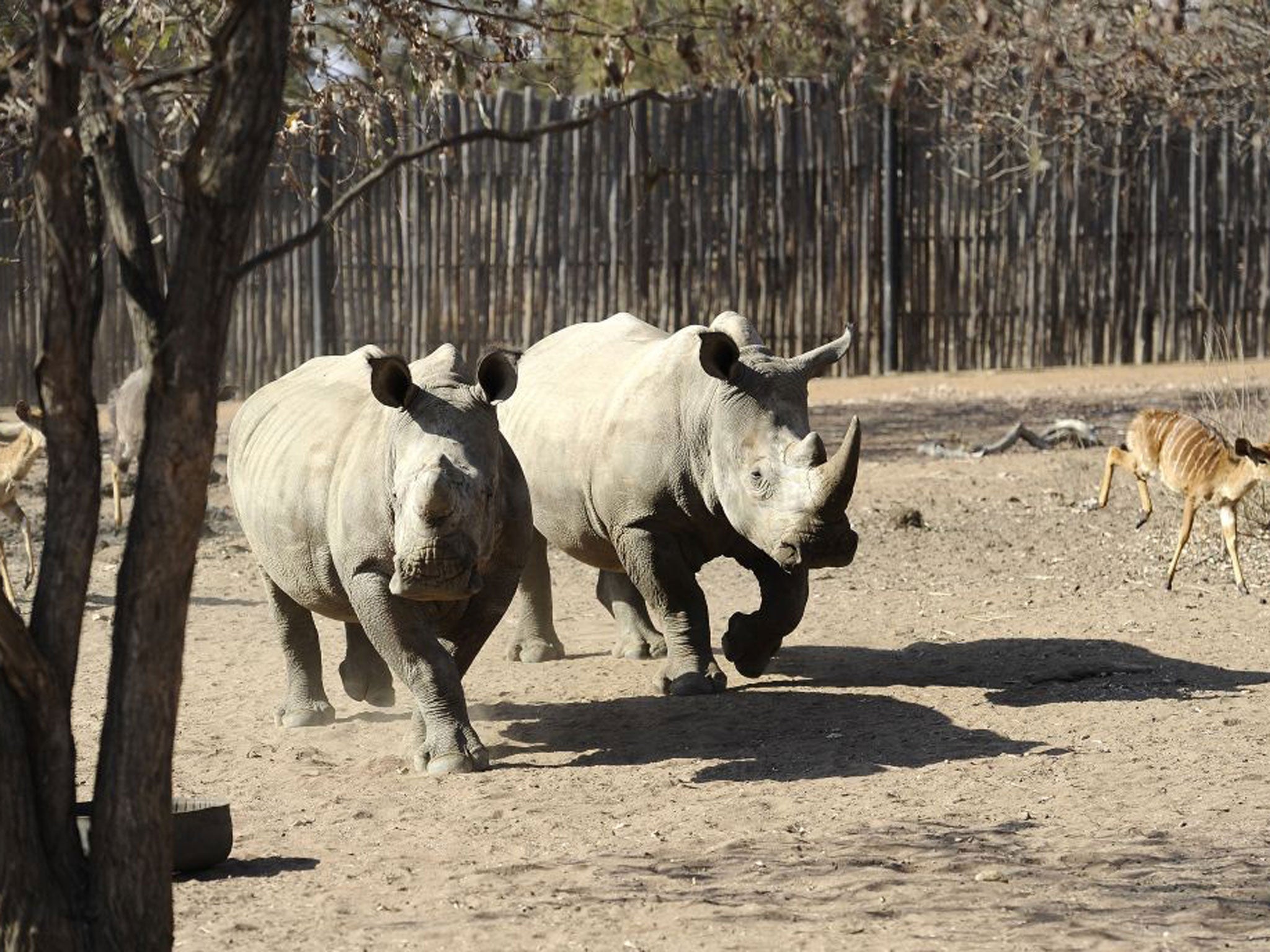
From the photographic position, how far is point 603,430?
8.45 meters

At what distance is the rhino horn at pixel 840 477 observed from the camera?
7.08m

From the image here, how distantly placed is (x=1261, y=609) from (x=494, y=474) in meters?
4.32

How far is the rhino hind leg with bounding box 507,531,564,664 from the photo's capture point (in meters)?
9.16

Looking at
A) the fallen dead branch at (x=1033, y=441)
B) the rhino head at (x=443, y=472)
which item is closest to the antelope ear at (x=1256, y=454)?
the rhino head at (x=443, y=472)

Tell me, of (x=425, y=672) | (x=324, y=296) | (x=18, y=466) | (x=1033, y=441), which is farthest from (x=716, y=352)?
(x=324, y=296)

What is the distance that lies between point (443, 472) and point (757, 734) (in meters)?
1.74

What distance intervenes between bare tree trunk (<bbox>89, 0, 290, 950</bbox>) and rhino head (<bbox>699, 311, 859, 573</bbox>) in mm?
3217

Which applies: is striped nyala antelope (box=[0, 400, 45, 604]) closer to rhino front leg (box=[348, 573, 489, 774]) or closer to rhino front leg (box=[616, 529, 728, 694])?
rhino front leg (box=[616, 529, 728, 694])

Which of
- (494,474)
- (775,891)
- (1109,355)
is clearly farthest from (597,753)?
(1109,355)

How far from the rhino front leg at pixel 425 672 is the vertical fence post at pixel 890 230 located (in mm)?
12711

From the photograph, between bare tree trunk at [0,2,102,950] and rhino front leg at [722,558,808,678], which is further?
rhino front leg at [722,558,808,678]

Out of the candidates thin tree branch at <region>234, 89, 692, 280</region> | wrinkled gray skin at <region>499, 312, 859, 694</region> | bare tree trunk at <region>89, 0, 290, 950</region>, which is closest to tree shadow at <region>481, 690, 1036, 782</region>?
wrinkled gray skin at <region>499, 312, 859, 694</region>

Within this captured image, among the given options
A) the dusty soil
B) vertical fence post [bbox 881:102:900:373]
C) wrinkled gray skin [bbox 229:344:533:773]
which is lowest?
the dusty soil

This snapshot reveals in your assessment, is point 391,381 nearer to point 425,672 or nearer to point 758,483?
point 425,672
